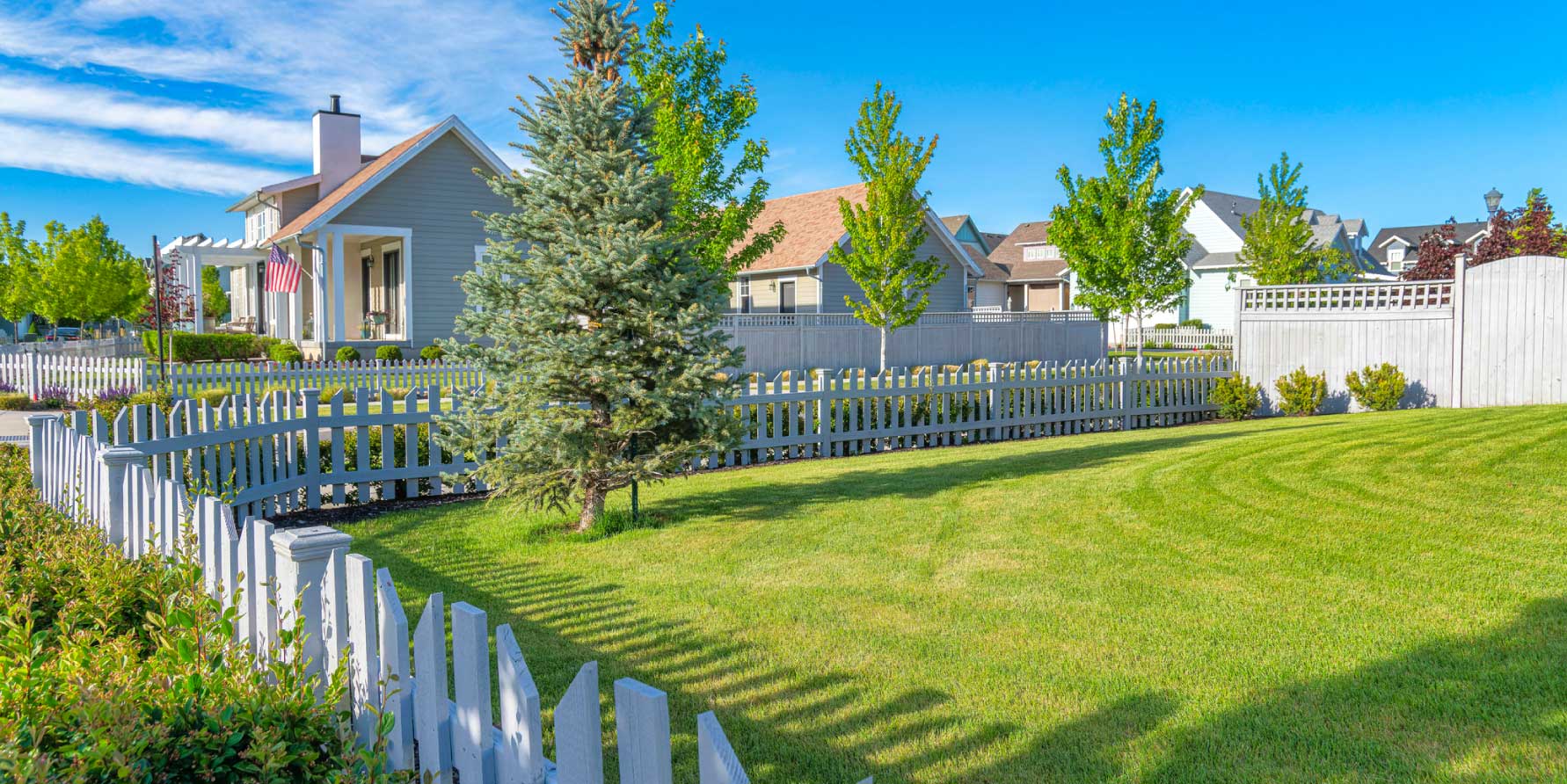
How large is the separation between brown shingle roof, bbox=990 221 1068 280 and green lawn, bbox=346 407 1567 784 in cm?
4144

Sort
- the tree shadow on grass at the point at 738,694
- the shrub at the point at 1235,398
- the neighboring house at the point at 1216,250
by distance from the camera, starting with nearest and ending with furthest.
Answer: the tree shadow on grass at the point at 738,694, the shrub at the point at 1235,398, the neighboring house at the point at 1216,250

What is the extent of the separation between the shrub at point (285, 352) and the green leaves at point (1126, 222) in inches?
836

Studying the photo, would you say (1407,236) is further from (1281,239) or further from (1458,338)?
(1458,338)

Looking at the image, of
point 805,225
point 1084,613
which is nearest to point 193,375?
point 1084,613

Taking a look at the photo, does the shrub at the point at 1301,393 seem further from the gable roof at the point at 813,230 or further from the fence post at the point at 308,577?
the fence post at the point at 308,577

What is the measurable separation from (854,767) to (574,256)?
15.7 ft

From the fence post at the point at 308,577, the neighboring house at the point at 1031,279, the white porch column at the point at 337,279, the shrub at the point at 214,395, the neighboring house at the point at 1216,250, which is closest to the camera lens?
the fence post at the point at 308,577

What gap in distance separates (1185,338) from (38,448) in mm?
45188

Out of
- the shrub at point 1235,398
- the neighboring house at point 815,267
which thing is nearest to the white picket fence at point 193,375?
the shrub at point 1235,398

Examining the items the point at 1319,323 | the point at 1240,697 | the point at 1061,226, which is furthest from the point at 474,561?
the point at 1061,226

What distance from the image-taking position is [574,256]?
7285mm

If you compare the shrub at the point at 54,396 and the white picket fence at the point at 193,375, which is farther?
the white picket fence at the point at 193,375

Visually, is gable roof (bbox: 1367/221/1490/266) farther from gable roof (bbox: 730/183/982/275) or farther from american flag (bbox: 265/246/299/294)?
american flag (bbox: 265/246/299/294)

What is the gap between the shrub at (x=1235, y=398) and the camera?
58.5 ft
